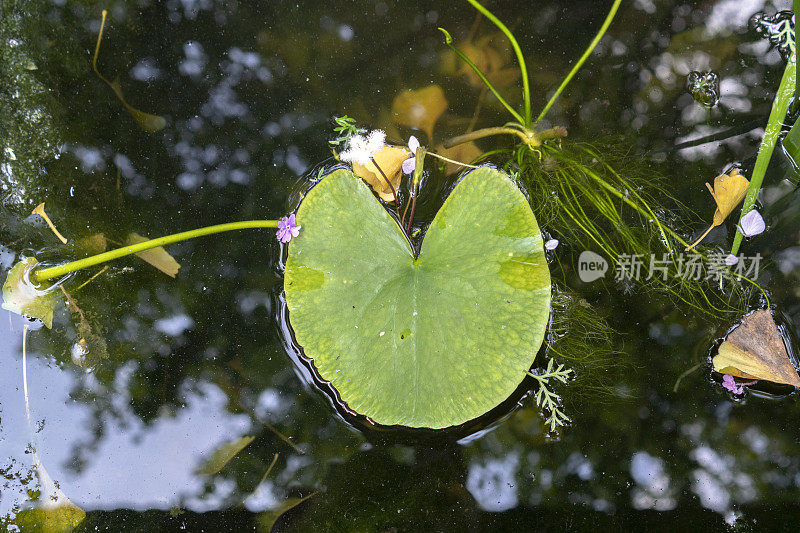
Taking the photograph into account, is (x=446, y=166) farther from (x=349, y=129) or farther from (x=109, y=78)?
(x=109, y=78)

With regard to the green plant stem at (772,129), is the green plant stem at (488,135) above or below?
above

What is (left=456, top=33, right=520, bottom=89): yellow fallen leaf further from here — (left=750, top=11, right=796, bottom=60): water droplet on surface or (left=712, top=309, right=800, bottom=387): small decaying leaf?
(left=712, top=309, right=800, bottom=387): small decaying leaf

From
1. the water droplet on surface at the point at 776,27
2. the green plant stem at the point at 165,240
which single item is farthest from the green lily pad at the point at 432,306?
the water droplet on surface at the point at 776,27

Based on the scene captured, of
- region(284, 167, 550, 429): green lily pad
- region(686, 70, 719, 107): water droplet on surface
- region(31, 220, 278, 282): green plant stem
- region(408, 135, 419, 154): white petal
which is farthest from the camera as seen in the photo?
region(686, 70, 719, 107): water droplet on surface

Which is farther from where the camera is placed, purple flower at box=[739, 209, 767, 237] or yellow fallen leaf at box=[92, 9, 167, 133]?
yellow fallen leaf at box=[92, 9, 167, 133]

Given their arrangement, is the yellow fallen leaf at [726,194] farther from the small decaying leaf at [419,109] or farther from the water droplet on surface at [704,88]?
the small decaying leaf at [419,109]

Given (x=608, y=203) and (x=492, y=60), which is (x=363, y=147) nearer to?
(x=492, y=60)

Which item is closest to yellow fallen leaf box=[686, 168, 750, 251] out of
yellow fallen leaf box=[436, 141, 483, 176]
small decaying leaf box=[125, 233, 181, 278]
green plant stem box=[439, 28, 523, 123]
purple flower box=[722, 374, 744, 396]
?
purple flower box=[722, 374, 744, 396]

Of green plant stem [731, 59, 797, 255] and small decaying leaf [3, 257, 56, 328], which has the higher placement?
small decaying leaf [3, 257, 56, 328]
